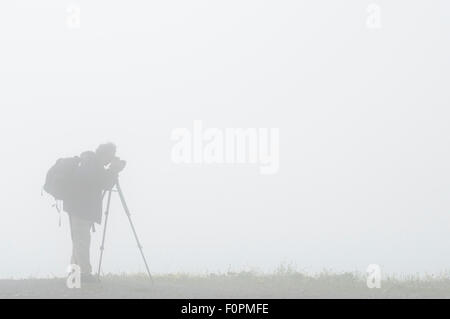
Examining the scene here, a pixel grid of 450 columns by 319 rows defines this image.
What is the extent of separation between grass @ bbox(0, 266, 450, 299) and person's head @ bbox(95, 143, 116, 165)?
229 centimetres

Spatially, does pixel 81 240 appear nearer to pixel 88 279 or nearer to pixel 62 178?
pixel 88 279

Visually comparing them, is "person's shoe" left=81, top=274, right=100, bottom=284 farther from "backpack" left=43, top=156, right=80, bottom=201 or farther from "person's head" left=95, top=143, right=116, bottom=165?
"person's head" left=95, top=143, right=116, bottom=165

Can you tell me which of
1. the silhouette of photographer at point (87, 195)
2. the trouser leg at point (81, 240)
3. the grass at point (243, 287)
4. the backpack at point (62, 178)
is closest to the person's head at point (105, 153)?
the silhouette of photographer at point (87, 195)

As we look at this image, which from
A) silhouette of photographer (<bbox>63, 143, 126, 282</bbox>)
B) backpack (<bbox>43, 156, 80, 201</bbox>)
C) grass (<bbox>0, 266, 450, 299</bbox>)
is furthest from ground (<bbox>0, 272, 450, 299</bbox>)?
backpack (<bbox>43, 156, 80, 201</bbox>)

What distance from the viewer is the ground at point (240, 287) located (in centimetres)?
1327

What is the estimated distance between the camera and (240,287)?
14.8 metres

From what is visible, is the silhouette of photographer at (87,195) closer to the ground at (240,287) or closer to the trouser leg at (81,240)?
the trouser leg at (81,240)

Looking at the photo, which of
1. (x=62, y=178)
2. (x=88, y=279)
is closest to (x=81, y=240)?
(x=88, y=279)

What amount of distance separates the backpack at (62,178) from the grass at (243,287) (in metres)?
1.65

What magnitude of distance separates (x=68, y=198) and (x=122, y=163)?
1208 mm

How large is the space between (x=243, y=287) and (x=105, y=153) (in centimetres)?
362
